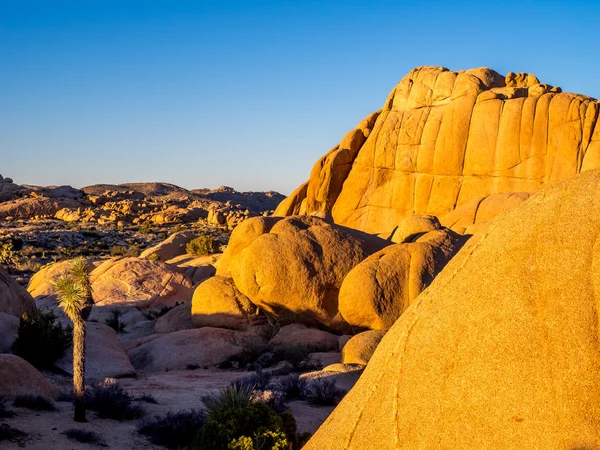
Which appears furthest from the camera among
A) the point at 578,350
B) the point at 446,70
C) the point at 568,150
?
the point at 446,70

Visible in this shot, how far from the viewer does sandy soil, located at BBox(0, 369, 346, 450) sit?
32.8 ft

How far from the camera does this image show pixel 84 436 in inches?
400

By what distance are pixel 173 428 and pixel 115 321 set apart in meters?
14.2

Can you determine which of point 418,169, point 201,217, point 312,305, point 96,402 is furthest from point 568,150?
point 201,217

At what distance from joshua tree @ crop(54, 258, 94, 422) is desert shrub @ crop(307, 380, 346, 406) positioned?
441 centimetres

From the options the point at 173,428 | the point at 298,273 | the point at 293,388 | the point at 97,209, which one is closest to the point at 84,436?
the point at 173,428

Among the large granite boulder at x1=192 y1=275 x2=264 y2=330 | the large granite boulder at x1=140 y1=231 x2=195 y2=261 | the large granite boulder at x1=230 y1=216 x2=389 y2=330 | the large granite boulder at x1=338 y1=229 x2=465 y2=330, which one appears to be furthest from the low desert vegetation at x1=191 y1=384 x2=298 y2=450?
the large granite boulder at x1=140 y1=231 x2=195 y2=261

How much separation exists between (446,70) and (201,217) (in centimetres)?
4179

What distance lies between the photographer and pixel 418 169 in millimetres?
39094

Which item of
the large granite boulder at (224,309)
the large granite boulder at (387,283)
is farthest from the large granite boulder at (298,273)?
the large granite boulder at (387,283)

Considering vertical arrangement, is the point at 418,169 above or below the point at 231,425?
above

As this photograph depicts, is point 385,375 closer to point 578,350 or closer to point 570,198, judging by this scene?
point 578,350

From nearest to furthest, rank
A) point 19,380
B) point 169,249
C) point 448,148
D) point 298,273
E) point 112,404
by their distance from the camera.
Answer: point 112,404, point 19,380, point 298,273, point 448,148, point 169,249

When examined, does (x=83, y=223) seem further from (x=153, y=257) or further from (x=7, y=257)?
(x=153, y=257)
